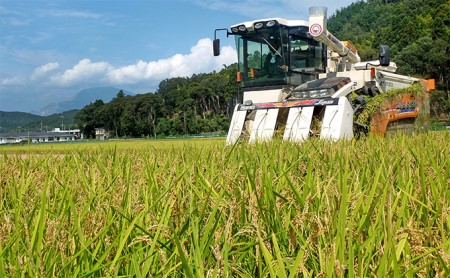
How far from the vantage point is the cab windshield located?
1056cm

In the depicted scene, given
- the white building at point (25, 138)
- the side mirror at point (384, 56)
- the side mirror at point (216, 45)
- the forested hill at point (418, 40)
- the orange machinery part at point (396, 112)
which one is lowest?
the white building at point (25, 138)

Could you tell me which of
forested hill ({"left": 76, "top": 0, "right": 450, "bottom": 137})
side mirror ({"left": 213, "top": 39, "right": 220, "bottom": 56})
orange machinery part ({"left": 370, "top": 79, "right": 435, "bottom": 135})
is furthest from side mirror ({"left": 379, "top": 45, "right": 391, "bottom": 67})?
forested hill ({"left": 76, "top": 0, "right": 450, "bottom": 137})

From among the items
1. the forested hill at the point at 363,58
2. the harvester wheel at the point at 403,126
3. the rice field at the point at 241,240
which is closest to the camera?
the rice field at the point at 241,240

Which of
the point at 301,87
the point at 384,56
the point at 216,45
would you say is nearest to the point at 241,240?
the point at 301,87

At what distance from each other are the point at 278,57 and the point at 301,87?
93 cm

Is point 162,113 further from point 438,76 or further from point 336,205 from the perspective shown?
point 336,205

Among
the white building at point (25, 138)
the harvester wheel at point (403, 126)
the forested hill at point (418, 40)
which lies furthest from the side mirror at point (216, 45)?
the forested hill at point (418, 40)

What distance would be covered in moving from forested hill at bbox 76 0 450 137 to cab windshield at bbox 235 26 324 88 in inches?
2317

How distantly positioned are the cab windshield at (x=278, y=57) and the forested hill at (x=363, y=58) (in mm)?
58848

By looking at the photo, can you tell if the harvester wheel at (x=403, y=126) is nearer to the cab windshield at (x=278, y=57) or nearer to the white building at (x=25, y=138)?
the cab windshield at (x=278, y=57)

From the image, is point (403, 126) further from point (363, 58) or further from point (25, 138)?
point (363, 58)

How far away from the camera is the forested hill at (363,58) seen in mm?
74069

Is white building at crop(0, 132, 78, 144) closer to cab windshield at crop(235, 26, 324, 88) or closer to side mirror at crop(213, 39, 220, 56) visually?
side mirror at crop(213, 39, 220, 56)

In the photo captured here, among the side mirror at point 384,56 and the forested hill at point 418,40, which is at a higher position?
the forested hill at point 418,40
